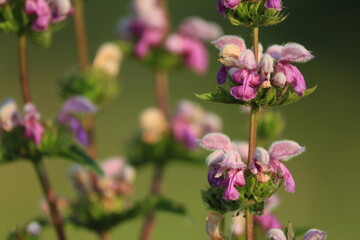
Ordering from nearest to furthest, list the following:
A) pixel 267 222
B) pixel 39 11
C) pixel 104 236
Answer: pixel 267 222, pixel 39 11, pixel 104 236

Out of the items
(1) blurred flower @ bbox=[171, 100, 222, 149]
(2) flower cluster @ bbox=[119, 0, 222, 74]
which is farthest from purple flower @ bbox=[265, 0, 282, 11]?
(2) flower cluster @ bbox=[119, 0, 222, 74]

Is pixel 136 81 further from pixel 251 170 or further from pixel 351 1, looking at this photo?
pixel 251 170

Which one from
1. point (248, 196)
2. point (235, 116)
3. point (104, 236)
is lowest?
point (235, 116)

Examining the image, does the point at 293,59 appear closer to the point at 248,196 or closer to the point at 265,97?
the point at 265,97

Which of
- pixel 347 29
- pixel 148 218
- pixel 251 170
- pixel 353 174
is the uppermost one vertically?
pixel 251 170

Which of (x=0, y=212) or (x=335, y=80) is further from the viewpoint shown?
(x=335, y=80)

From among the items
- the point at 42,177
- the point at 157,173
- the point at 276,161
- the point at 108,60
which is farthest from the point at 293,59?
the point at 108,60

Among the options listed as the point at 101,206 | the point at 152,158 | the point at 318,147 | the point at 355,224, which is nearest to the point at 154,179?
the point at 152,158
